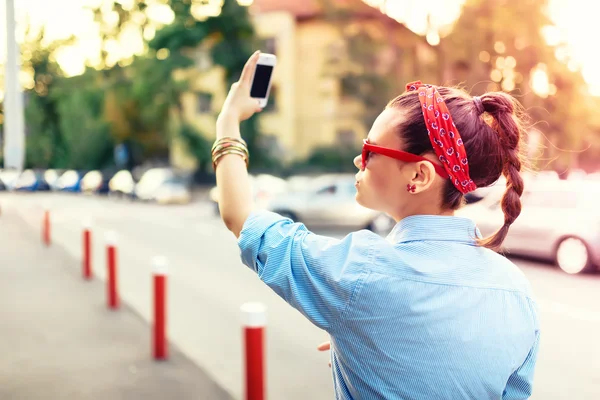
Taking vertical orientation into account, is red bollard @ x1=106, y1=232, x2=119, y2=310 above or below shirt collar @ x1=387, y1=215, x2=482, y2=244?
below

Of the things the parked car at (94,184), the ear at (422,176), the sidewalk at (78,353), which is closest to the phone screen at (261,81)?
the ear at (422,176)

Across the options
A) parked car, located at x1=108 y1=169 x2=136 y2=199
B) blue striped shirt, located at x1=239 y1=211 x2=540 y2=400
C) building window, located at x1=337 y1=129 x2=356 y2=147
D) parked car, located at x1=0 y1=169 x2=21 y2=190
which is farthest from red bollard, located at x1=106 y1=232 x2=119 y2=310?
building window, located at x1=337 y1=129 x2=356 y2=147

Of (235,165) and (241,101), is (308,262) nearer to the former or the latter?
(235,165)

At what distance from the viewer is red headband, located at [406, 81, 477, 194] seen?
1.29 meters

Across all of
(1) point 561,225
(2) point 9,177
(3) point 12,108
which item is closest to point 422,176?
(3) point 12,108

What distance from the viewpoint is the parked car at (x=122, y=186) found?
104 ft

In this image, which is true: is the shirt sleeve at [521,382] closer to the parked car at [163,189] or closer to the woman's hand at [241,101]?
the woman's hand at [241,101]

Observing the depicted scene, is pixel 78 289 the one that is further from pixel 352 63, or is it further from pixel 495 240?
pixel 352 63

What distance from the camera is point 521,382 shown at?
1386 mm

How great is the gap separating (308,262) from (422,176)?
313mm

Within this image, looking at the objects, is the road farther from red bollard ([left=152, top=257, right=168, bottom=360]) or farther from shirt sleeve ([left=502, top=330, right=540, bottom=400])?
shirt sleeve ([left=502, top=330, right=540, bottom=400])

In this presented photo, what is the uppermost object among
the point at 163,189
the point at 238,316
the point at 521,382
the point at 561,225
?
the point at 521,382

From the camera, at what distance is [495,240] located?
1.41 metres

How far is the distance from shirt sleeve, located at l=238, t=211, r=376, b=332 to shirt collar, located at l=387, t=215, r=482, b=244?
11 cm
